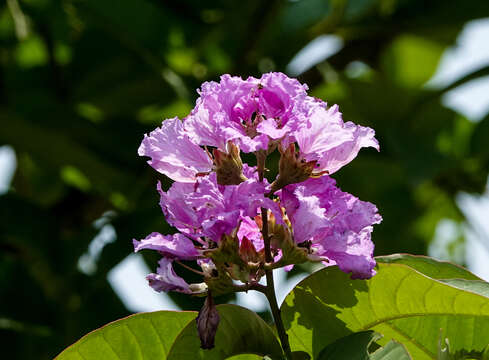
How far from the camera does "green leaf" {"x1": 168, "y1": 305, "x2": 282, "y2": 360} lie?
0.69m

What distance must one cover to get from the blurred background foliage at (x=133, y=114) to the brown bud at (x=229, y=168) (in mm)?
943

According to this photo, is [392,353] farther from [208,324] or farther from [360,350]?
[208,324]

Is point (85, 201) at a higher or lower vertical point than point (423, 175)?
higher

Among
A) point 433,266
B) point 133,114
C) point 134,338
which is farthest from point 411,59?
point 134,338

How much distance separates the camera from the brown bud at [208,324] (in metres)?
0.65

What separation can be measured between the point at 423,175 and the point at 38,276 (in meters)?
0.96

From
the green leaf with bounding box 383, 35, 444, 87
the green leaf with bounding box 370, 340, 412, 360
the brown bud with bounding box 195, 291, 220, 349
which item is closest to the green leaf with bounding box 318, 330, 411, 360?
the green leaf with bounding box 370, 340, 412, 360

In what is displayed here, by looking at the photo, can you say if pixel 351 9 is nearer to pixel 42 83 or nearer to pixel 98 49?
pixel 98 49

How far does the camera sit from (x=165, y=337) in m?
0.77

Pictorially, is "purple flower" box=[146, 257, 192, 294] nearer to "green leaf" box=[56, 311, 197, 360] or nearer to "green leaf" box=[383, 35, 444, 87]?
"green leaf" box=[56, 311, 197, 360]

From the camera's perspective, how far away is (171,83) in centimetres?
176

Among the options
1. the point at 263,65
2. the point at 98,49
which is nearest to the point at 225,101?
the point at 263,65

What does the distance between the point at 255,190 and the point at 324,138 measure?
87mm

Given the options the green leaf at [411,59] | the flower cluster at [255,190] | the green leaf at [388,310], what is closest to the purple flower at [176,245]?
the flower cluster at [255,190]
